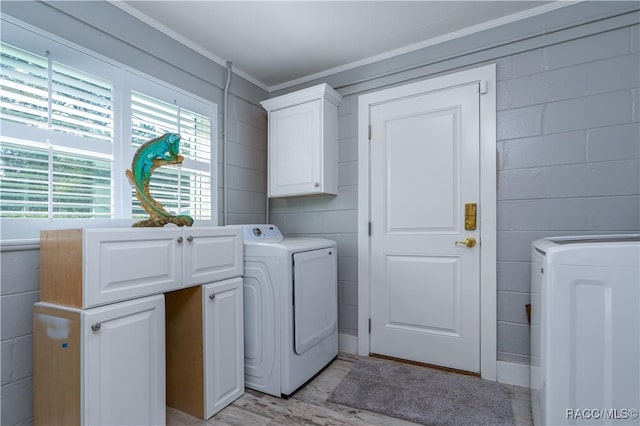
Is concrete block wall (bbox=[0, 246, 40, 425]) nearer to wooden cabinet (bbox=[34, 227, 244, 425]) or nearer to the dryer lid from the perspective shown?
wooden cabinet (bbox=[34, 227, 244, 425])

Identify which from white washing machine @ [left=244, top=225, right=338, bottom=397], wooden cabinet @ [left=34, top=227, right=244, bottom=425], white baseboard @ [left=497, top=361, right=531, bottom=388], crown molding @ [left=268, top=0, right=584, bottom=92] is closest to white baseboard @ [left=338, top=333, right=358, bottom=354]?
white washing machine @ [left=244, top=225, right=338, bottom=397]

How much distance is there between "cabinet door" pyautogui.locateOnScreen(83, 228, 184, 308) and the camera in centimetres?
127

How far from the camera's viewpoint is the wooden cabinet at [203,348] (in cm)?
172

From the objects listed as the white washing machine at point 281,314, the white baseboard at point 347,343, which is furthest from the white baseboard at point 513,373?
the white washing machine at point 281,314

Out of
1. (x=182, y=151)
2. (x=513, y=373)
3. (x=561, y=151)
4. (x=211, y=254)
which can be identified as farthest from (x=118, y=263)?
(x=561, y=151)

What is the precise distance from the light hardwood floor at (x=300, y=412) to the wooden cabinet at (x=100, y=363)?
1.16 feet

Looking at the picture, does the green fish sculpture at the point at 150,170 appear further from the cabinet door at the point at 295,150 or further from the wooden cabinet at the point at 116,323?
the cabinet door at the point at 295,150

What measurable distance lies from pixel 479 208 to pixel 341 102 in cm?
141

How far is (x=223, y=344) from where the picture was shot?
5.98 ft

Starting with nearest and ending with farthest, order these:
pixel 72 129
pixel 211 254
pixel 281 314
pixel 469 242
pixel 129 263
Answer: pixel 129 263 → pixel 72 129 → pixel 211 254 → pixel 281 314 → pixel 469 242

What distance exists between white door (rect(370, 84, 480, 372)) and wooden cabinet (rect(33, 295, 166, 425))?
64.1 inches

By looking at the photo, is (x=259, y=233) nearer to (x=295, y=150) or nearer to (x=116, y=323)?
(x=295, y=150)

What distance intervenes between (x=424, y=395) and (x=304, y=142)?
199 centimetres

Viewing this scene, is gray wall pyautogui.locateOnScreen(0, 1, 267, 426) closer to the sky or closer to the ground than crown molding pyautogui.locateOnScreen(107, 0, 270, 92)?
closer to the ground
